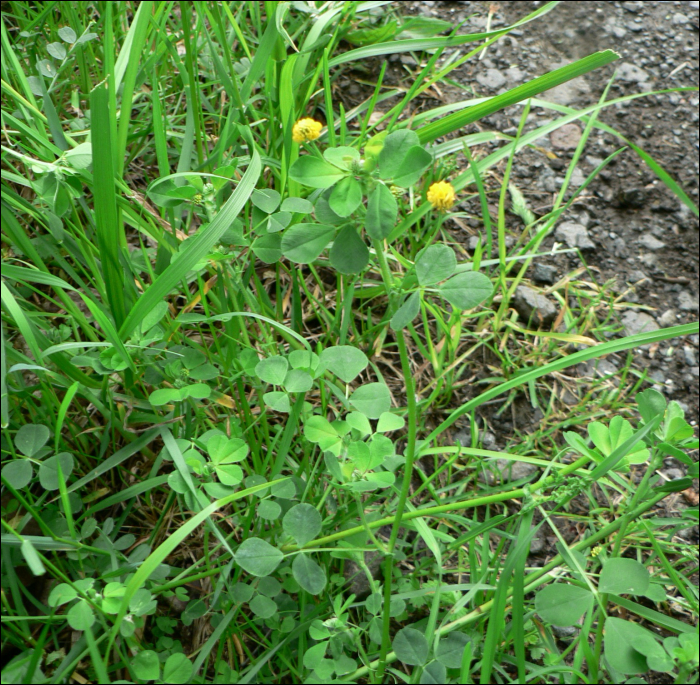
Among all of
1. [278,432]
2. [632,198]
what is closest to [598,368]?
[632,198]

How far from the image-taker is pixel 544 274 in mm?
1998

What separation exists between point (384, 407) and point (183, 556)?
1.90 feet

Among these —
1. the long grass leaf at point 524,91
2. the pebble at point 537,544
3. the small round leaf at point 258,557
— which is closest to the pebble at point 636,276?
the long grass leaf at point 524,91

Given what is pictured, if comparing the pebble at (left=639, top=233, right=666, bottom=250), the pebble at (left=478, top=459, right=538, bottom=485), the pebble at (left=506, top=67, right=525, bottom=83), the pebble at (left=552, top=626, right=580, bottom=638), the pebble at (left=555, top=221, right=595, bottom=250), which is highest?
the pebble at (left=506, top=67, right=525, bottom=83)

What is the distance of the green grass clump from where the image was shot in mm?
1049

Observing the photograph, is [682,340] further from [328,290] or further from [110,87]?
[110,87]

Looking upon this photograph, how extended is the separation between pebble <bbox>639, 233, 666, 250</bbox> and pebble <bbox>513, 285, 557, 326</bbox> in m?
0.48

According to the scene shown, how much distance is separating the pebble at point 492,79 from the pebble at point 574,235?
677 millimetres

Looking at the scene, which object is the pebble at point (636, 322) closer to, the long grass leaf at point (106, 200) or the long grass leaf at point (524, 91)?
the long grass leaf at point (524, 91)

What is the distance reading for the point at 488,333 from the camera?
6.04 feet

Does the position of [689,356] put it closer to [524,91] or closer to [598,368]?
[598,368]

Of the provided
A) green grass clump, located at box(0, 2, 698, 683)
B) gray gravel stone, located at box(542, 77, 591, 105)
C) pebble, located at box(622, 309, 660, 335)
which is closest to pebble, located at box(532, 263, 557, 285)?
green grass clump, located at box(0, 2, 698, 683)

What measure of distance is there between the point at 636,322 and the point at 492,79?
1.14 m

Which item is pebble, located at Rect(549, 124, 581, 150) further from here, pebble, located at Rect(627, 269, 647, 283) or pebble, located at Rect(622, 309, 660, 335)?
pebble, located at Rect(622, 309, 660, 335)
